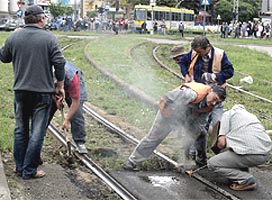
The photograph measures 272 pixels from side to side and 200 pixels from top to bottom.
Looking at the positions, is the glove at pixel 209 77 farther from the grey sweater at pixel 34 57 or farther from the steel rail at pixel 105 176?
the grey sweater at pixel 34 57

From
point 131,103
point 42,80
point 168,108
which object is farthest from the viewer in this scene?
point 131,103

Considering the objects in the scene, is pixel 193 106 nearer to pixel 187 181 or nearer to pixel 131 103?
pixel 187 181

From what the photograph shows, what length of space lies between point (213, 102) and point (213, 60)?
970 millimetres

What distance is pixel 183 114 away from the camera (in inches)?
267

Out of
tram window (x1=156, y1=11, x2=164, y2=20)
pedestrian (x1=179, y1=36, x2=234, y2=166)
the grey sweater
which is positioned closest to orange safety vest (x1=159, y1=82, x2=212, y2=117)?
pedestrian (x1=179, y1=36, x2=234, y2=166)

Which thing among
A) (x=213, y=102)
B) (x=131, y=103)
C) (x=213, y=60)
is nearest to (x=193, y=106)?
(x=213, y=102)

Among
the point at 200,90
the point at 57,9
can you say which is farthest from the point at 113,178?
the point at 57,9

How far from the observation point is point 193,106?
677 cm

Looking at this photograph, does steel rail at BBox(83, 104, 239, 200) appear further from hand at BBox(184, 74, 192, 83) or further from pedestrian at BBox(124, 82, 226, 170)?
hand at BBox(184, 74, 192, 83)

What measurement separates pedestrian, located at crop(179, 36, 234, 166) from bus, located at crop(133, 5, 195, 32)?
45.7 metres

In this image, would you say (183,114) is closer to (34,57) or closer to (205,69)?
(205,69)

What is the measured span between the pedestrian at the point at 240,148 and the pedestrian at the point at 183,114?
12.9 inches

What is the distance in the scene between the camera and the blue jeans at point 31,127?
6.31m

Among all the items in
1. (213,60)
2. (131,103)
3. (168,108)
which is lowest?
(131,103)
